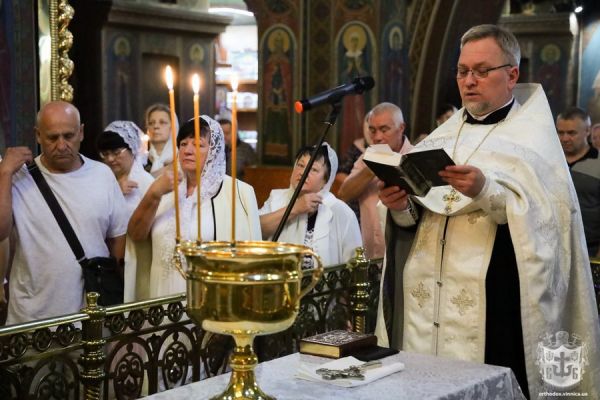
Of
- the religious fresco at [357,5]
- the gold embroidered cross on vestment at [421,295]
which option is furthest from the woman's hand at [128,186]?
the religious fresco at [357,5]

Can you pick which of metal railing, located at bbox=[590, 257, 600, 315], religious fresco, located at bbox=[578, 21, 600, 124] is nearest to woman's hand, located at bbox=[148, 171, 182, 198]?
metal railing, located at bbox=[590, 257, 600, 315]

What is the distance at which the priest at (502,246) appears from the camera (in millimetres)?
3096

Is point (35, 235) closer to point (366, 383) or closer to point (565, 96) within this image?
point (366, 383)

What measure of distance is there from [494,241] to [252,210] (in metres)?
1.20

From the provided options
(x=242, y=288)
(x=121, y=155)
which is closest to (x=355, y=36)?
(x=121, y=155)

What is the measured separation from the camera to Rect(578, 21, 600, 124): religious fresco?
1398cm

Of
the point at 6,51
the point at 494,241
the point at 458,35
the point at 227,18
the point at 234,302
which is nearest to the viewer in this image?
the point at 234,302

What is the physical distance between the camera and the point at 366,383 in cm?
238

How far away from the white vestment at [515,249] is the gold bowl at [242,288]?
127cm

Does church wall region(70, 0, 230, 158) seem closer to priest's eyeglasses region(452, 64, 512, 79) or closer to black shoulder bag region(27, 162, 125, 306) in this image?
black shoulder bag region(27, 162, 125, 306)

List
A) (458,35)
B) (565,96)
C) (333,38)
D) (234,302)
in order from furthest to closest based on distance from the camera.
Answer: (565,96) → (458,35) → (333,38) → (234,302)

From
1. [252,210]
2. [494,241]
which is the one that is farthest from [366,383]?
[252,210]

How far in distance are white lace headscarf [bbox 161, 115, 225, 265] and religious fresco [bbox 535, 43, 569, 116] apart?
10.9 m

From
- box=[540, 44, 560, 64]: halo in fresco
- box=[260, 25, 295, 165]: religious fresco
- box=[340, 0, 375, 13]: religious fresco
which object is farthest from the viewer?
box=[540, 44, 560, 64]: halo in fresco
